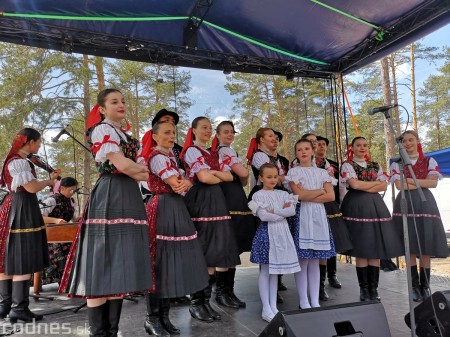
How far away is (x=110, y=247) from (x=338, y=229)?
2.38 m

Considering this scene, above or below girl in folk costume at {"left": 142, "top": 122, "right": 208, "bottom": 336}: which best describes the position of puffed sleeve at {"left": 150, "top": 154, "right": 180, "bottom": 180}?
above

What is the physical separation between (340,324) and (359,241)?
201cm

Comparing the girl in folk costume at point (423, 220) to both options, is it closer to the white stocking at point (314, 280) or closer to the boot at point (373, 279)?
the boot at point (373, 279)

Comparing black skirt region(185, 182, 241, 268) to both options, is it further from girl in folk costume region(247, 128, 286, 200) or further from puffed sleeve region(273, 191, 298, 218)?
girl in folk costume region(247, 128, 286, 200)

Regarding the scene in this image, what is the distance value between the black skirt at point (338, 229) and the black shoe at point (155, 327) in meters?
1.84

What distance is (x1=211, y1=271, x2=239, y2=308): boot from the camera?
141 inches

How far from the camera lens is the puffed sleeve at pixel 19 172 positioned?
3178 mm

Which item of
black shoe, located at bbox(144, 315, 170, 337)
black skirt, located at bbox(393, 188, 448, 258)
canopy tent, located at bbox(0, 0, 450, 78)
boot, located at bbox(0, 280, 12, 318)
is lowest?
black shoe, located at bbox(144, 315, 170, 337)

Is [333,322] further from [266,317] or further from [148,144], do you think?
[148,144]

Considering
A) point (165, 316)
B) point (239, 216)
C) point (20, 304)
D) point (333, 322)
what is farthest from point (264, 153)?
point (20, 304)

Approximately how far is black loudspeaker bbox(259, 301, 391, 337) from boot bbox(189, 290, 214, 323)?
4.44ft

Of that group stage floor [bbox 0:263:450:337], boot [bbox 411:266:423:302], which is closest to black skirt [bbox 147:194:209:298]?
stage floor [bbox 0:263:450:337]

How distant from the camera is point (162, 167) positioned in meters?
2.70

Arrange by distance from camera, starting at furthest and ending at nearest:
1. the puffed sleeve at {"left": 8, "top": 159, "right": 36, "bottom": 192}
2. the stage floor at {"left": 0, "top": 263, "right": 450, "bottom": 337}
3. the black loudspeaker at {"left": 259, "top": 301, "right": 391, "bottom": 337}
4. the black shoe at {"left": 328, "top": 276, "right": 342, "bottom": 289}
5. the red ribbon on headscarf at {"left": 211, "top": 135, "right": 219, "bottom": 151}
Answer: the black shoe at {"left": 328, "top": 276, "right": 342, "bottom": 289} < the red ribbon on headscarf at {"left": 211, "top": 135, "right": 219, "bottom": 151} < the puffed sleeve at {"left": 8, "top": 159, "right": 36, "bottom": 192} < the stage floor at {"left": 0, "top": 263, "right": 450, "bottom": 337} < the black loudspeaker at {"left": 259, "top": 301, "right": 391, "bottom": 337}
